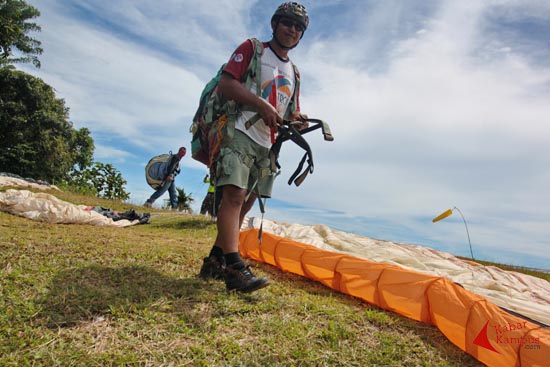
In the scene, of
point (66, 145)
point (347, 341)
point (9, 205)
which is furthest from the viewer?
point (66, 145)

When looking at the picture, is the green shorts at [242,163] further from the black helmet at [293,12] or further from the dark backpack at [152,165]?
the dark backpack at [152,165]

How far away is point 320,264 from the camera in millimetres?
3689

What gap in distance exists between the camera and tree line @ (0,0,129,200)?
68.6 ft

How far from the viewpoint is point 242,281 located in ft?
9.17

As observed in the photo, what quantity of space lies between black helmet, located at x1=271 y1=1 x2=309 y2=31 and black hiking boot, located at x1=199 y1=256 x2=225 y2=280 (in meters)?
2.08

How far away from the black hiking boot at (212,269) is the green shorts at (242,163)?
678mm

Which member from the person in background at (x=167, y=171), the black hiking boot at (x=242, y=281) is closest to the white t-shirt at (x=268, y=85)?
the black hiking boot at (x=242, y=281)

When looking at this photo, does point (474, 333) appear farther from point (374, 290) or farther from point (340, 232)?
A: point (340, 232)

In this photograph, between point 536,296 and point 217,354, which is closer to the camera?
point 217,354

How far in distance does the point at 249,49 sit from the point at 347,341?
226cm

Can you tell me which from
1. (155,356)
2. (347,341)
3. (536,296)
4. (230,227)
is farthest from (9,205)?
(536,296)

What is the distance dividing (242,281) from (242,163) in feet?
2.93

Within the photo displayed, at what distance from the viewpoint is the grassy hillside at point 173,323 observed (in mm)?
2045

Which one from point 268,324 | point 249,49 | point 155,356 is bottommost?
point 155,356
